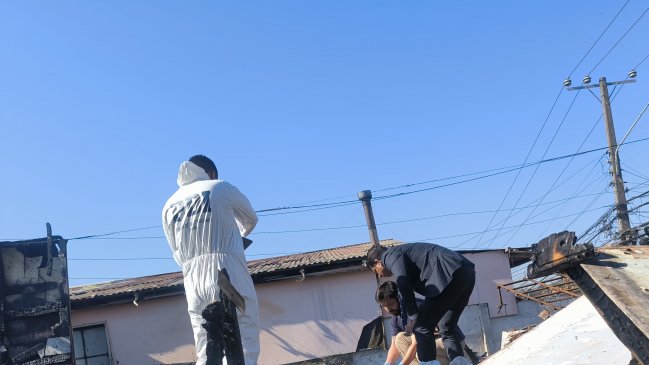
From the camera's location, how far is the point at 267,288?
18703mm

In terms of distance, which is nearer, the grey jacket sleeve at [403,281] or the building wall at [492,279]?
the grey jacket sleeve at [403,281]

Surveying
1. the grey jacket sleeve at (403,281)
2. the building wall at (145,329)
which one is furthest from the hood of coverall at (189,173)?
the building wall at (145,329)

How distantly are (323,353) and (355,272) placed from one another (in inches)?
93.1

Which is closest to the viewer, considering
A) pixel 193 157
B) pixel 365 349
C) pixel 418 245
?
pixel 193 157

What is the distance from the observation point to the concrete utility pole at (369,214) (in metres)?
19.7

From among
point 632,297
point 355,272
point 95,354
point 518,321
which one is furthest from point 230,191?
point 518,321

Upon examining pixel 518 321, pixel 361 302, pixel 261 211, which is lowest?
pixel 518 321

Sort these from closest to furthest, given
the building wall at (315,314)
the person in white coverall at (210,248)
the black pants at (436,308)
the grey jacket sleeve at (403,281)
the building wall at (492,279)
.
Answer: the person in white coverall at (210,248) → the black pants at (436,308) → the grey jacket sleeve at (403,281) → the building wall at (315,314) → the building wall at (492,279)

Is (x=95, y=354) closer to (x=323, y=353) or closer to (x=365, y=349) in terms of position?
(x=323, y=353)

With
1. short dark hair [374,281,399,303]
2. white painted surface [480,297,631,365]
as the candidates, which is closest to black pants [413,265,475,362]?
white painted surface [480,297,631,365]

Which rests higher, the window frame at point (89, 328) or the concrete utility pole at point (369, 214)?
the concrete utility pole at point (369, 214)

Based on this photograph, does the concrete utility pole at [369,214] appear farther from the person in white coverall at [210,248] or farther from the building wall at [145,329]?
the person in white coverall at [210,248]

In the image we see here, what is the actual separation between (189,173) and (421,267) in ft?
5.46

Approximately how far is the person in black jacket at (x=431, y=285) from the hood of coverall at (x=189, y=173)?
4.78ft
